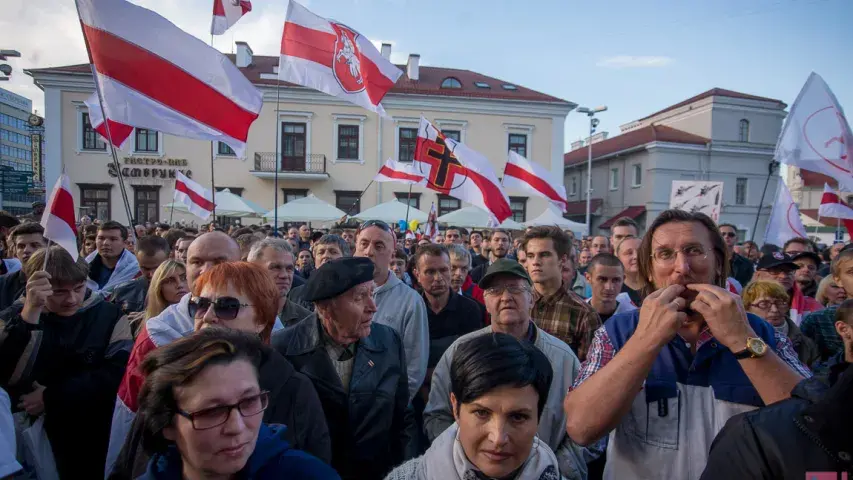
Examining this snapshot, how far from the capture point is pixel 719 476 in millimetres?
1187

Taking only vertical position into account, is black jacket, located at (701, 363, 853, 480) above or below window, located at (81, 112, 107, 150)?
below

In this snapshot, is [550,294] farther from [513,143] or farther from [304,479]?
[513,143]

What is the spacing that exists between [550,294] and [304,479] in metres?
2.49

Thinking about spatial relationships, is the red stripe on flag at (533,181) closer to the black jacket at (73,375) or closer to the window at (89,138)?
the black jacket at (73,375)

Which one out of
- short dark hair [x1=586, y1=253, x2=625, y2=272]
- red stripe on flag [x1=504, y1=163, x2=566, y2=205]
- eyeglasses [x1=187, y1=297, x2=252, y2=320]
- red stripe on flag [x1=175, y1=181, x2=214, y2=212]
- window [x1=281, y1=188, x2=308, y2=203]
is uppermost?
window [x1=281, y1=188, x2=308, y2=203]

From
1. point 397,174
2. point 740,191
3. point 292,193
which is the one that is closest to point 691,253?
point 397,174

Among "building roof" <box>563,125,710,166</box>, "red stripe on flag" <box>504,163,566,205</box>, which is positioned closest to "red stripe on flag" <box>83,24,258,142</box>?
"red stripe on flag" <box>504,163,566,205</box>

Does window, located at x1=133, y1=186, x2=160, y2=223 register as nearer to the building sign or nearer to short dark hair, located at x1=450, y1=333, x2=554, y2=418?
the building sign

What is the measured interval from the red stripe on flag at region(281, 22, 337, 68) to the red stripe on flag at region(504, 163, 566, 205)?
4.97 m

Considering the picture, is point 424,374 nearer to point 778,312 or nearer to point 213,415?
point 213,415

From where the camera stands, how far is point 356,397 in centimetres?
252

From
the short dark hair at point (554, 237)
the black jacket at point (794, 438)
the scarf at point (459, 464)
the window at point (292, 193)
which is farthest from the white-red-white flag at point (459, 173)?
the window at point (292, 193)

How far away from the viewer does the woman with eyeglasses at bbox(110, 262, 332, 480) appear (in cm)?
180

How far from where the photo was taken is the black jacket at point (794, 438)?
101 centimetres
